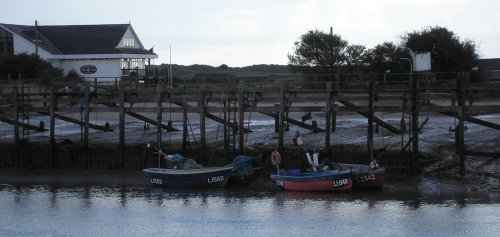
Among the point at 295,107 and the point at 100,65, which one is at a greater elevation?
the point at 100,65

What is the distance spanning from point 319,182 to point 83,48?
56.1 m

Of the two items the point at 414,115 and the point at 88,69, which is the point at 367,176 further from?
the point at 88,69

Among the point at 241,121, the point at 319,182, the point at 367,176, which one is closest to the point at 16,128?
the point at 241,121

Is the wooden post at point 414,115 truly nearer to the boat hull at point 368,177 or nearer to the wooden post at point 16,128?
the boat hull at point 368,177

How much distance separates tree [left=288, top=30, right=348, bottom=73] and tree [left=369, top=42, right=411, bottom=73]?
13.4ft

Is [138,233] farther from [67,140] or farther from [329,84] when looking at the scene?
[67,140]

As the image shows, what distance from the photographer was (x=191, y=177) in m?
29.6

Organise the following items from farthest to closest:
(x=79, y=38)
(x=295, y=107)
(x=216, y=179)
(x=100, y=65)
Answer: (x=79, y=38), (x=100, y=65), (x=295, y=107), (x=216, y=179)

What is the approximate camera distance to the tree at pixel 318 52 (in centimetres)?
6994

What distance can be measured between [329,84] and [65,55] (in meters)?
52.5

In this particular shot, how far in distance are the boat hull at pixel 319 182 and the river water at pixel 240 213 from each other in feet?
0.99

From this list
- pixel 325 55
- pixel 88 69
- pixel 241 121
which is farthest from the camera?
pixel 88 69

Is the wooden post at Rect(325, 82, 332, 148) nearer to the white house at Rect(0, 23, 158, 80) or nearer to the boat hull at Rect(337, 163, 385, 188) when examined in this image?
the boat hull at Rect(337, 163, 385, 188)

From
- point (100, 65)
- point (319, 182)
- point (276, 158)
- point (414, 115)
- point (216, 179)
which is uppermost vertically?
A: point (100, 65)
